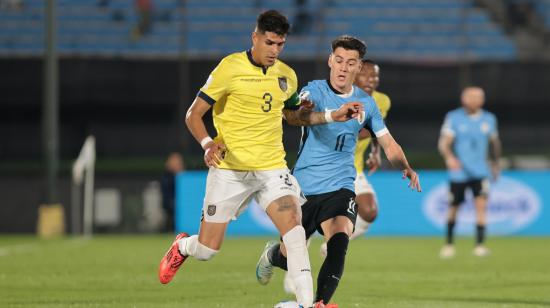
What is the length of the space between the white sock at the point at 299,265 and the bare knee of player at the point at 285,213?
0.05 meters

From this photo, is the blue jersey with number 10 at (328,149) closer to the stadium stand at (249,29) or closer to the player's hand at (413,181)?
the player's hand at (413,181)

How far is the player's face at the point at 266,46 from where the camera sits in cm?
844

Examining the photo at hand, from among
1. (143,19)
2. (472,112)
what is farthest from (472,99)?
(143,19)

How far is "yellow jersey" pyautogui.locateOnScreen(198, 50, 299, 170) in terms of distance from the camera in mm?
8539

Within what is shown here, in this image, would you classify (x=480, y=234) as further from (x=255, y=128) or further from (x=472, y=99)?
(x=255, y=128)

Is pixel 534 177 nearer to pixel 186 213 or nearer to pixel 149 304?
pixel 186 213

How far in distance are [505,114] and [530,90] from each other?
727mm

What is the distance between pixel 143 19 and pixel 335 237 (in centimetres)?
1808

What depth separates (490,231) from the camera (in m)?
21.5

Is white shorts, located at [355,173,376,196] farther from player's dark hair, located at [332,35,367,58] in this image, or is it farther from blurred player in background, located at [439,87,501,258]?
blurred player in background, located at [439,87,501,258]

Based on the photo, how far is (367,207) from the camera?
11.9 metres

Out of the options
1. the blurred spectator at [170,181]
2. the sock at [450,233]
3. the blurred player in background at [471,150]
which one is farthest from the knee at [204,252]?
the blurred spectator at [170,181]

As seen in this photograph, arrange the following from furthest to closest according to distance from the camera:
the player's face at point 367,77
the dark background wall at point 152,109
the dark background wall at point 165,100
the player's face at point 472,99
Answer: the dark background wall at point 165,100 → the dark background wall at point 152,109 → the player's face at point 472,99 → the player's face at point 367,77

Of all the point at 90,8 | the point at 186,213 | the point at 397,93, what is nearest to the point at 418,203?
the point at 397,93
